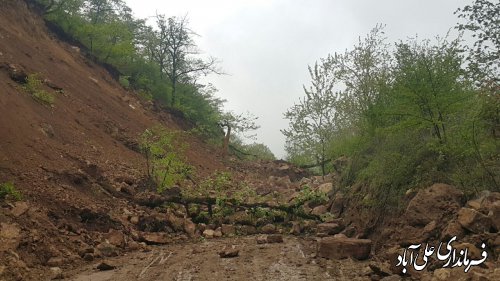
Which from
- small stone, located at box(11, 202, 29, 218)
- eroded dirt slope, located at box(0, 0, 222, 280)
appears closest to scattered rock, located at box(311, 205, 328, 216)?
eroded dirt slope, located at box(0, 0, 222, 280)

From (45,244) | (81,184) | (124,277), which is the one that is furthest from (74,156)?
(124,277)

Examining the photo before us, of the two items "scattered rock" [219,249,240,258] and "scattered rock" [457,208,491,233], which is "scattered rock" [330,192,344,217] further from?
"scattered rock" [457,208,491,233]

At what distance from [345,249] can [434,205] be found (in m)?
1.71

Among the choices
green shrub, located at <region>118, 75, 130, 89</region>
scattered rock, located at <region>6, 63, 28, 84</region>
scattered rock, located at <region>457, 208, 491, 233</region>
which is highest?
green shrub, located at <region>118, 75, 130, 89</region>

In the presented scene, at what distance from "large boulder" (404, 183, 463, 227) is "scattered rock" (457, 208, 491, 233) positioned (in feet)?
2.03

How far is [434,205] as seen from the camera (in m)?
7.04

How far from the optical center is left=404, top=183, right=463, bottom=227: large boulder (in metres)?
6.87

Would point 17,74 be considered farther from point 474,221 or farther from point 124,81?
point 474,221

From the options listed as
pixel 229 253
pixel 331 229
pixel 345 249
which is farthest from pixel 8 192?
pixel 331 229

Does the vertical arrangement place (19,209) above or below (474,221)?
below

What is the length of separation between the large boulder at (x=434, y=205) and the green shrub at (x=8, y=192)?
742 cm

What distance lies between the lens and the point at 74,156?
12.9 metres

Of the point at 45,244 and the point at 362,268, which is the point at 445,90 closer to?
the point at 362,268

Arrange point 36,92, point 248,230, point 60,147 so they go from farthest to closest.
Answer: point 36,92, point 60,147, point 248,230
